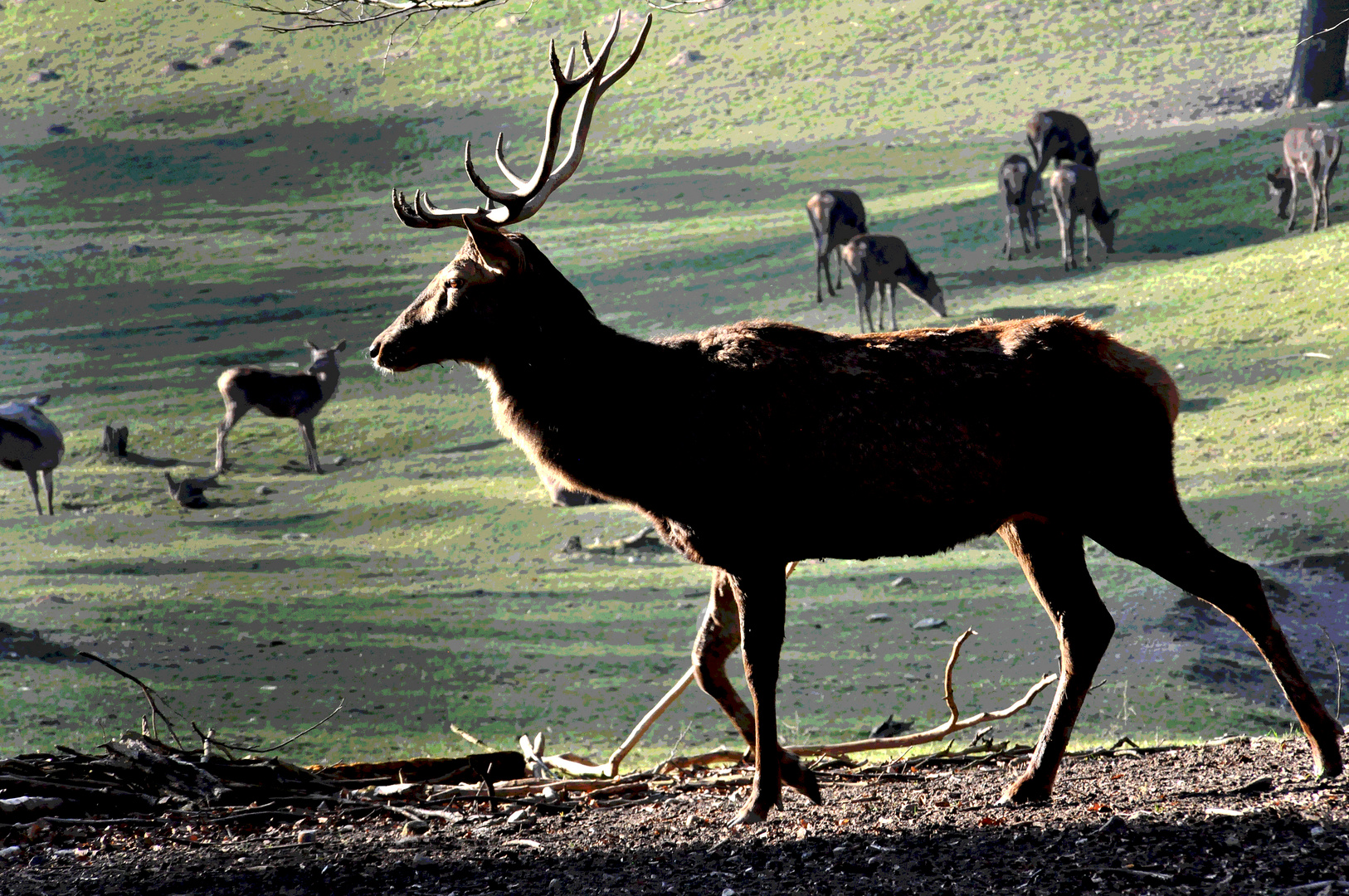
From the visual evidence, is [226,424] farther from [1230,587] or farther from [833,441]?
[1230,587]

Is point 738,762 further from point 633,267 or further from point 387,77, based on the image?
point 387,77

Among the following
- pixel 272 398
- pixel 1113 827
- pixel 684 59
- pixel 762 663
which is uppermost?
pixel 684 59

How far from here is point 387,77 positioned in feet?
46.8

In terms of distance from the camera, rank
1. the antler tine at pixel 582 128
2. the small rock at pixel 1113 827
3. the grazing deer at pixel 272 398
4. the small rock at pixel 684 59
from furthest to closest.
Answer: the small rock at pixel 684 59 < the grazing deer at pixel 272 398 < the antler tine at pixel 582 128 < the small rock at pixel 1113 827

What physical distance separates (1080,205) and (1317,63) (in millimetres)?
3078

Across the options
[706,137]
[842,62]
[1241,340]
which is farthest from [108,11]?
[1241,340]

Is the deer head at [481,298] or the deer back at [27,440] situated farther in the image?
the deer back at [27,440]

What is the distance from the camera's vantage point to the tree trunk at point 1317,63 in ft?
42.2

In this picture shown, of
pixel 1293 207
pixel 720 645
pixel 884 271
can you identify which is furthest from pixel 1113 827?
pixel 1293 207

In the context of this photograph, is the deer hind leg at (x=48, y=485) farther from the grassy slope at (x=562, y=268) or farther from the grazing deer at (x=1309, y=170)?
the grazing deer at (x=1309, y=170)

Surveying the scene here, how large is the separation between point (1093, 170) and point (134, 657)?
31.0 ft

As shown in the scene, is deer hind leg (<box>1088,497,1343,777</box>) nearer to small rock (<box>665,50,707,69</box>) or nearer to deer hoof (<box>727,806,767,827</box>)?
deer hoof (<box>727,806,767,827</box>)

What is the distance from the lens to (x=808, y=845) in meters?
3.62

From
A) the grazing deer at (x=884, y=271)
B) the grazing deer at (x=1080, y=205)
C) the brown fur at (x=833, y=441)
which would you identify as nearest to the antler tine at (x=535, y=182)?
the brown fur at (x=833, y=441)
